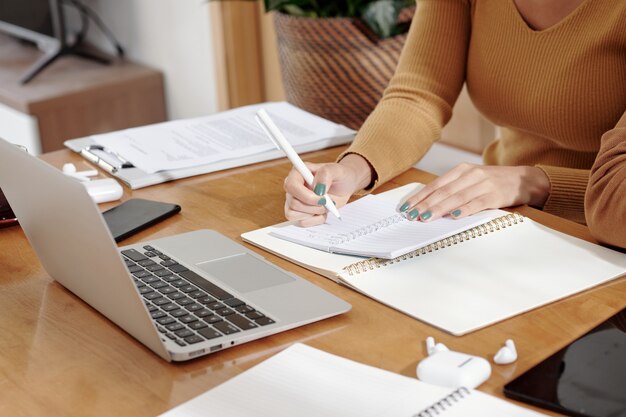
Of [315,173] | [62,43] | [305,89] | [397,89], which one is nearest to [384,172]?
[315,173]

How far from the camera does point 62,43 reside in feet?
10.4

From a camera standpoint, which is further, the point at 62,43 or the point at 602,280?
the point at 62,43

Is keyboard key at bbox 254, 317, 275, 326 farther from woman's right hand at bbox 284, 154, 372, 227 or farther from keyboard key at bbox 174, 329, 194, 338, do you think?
woman's right hand at bbox 284, 154, 372, 227

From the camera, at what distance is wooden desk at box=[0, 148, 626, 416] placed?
78 centimetres

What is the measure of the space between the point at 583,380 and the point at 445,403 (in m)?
0.12

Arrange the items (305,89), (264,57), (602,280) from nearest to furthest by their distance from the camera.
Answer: (602,280), (305,89), (264,57)

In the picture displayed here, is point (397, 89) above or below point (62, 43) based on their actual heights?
above

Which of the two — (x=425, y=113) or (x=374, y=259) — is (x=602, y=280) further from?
(x=425, y=113)

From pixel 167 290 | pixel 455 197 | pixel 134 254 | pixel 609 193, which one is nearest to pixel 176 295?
pixel 167 290

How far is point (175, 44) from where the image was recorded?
3.17 m

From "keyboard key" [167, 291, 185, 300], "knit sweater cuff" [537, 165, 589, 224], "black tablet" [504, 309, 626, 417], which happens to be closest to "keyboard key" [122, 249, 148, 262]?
"keyboard key" [167, 291, 185, 300]

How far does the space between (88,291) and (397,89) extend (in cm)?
72

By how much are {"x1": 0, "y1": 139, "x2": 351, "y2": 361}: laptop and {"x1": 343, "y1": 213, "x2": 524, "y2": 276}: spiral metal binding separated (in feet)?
0.22

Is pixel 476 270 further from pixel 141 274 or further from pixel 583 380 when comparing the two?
pixel 141 274
